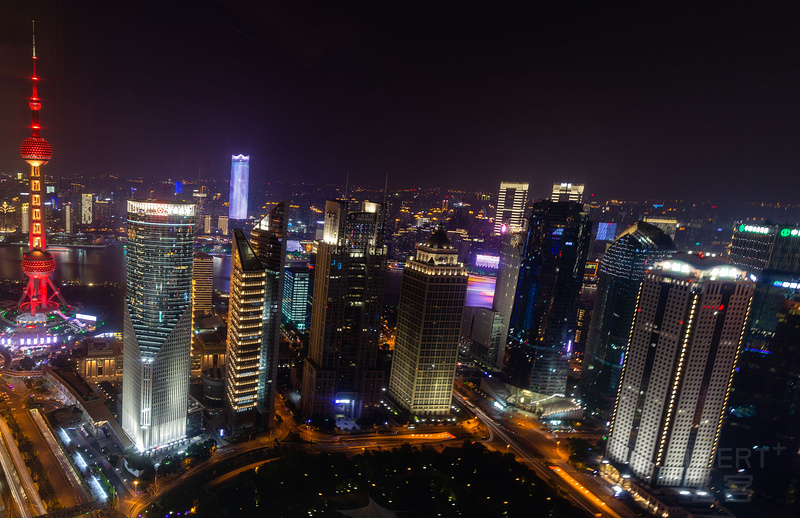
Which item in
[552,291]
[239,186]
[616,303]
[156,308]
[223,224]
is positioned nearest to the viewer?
[156,308]

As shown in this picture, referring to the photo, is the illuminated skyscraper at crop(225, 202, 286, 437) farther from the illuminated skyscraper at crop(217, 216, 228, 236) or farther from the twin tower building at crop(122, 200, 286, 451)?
the illuminated skyscraper at crop(217, 216, 228, 236)

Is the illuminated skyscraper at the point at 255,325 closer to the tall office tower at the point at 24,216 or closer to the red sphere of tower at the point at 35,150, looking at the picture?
the red sphere of tower at the point at 35,150

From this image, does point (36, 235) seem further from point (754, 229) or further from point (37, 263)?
point (754, 229)

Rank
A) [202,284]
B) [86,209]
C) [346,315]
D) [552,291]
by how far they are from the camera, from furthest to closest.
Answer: [86,209] < [202,284] < [552,291] < [346,315]

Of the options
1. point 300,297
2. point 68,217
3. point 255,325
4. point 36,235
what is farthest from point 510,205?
point 68,217

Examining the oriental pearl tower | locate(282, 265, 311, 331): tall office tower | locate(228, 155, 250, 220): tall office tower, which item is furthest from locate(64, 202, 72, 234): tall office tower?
locate(282, 265, 311, 331): tall office tower

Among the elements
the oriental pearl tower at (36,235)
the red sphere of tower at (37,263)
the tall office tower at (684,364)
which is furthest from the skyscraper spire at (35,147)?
the tall office tower at (684,364)
